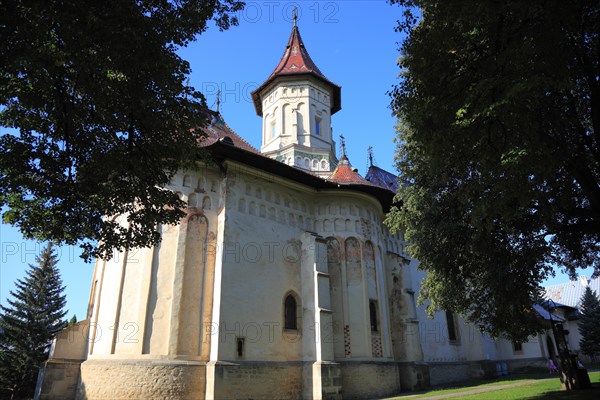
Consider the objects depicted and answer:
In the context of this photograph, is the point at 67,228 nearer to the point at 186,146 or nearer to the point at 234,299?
the point at 186,146

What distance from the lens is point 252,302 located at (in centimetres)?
1500

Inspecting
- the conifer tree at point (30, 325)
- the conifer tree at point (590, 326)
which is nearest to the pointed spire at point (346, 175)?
the conifer tree at point (30, 325)

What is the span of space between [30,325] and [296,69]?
22162mm

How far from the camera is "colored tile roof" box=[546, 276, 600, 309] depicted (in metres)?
49.8

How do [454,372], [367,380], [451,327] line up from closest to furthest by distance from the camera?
[367,380] → [454,372] → [451,327]

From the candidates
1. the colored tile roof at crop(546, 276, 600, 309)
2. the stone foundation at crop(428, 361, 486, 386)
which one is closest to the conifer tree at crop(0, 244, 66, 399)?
the stone foundation at crop(428, 361, 486, 386)

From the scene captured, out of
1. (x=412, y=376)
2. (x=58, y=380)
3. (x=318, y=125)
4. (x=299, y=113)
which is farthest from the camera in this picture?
(x=318, y=125)

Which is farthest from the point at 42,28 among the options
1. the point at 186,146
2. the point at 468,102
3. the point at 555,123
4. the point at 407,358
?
the point at 407,358

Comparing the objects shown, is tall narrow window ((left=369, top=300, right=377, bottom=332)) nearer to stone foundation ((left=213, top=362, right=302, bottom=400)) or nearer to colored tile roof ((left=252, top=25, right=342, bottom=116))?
stone foundation ((left=213, top=362, right=302, bottom=400))

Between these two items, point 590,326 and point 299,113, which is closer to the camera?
point 299,113

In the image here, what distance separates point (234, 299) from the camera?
14516 millimetres

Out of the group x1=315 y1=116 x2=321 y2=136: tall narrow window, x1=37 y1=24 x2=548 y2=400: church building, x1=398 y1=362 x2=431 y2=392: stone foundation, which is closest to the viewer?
x1=37 y1=24 x2=548 y2=400: church building

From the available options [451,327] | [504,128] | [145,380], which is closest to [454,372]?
[451,327]

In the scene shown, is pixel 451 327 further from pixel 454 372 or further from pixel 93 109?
pixel 93 109
